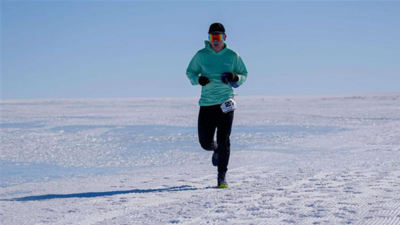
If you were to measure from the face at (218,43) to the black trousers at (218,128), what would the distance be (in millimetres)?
545

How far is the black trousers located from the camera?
A: 4.56 m

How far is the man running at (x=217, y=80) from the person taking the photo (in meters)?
4.49

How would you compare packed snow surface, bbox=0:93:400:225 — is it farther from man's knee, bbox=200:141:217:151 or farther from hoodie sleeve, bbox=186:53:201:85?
hoodie sleeve, bbox=186:53:201:85

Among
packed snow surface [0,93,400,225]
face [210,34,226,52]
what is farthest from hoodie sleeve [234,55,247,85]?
packed snow surface [0,93,400,225]

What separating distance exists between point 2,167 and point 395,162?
492cm

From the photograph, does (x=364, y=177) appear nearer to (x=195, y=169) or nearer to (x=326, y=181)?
(x=326, y=181)

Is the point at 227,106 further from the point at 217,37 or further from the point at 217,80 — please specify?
the point at 217,37

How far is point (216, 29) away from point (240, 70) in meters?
0.46

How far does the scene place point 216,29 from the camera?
177 inches

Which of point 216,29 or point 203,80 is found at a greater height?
point 216,29

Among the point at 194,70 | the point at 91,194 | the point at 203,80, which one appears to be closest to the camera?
the point at 91,194

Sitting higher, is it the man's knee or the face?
the face

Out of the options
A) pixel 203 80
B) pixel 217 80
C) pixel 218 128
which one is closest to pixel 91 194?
pixel 218 128

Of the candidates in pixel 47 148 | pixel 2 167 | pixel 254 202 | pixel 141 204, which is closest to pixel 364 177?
pixel 254 202
